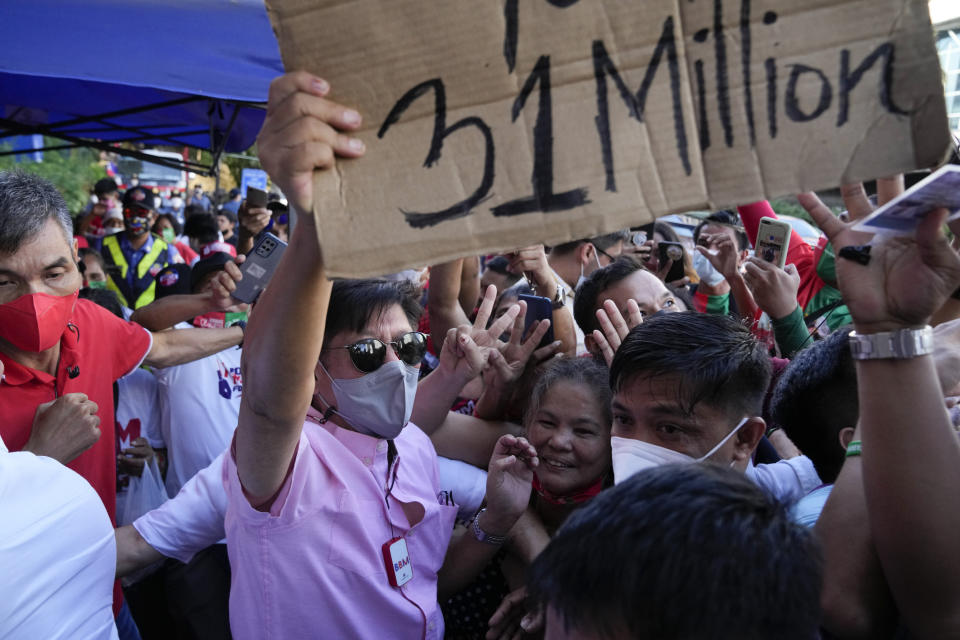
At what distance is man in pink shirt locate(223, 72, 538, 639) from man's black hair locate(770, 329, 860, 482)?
690 millimetres

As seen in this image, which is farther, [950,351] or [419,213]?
[950,351]

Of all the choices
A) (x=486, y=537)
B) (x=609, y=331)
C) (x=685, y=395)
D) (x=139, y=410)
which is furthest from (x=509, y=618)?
(x=139, y=410)

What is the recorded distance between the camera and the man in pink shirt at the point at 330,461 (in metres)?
1.17

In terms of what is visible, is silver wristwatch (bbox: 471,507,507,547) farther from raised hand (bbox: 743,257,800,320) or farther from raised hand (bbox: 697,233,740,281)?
raised hand (bbox: 697,233,740,281)

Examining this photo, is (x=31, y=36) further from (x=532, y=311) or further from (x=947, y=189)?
(x=947, y=189)

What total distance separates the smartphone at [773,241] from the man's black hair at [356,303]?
1.48 metres

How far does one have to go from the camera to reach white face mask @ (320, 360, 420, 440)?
1.99m

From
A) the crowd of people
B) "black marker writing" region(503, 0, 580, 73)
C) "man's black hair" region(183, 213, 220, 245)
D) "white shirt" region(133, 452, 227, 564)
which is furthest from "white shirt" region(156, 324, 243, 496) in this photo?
"man's black hair" region(183, 213, 220, 245)

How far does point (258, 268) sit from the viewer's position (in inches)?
101

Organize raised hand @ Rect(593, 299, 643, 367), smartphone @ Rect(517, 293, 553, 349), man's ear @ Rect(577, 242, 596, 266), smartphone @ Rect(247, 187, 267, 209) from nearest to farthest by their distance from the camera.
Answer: raised hand @ Rect(593, 299, 643, 367), smartphone @ Rect(517, 293, 553, 349), man's ear @ Rect(577, 242, 596, 266), smartphone @ Rect(247, 187, 267, 209)

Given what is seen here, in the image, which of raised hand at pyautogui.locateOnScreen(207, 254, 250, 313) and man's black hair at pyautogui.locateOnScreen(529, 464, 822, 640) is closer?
man's black hair at pyautogui.locateOnScreen(529, 464, 822, 640)

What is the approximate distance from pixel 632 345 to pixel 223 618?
4.89 ft

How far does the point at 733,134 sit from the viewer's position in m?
1.06

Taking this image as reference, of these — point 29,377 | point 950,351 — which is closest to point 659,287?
point 950,351
